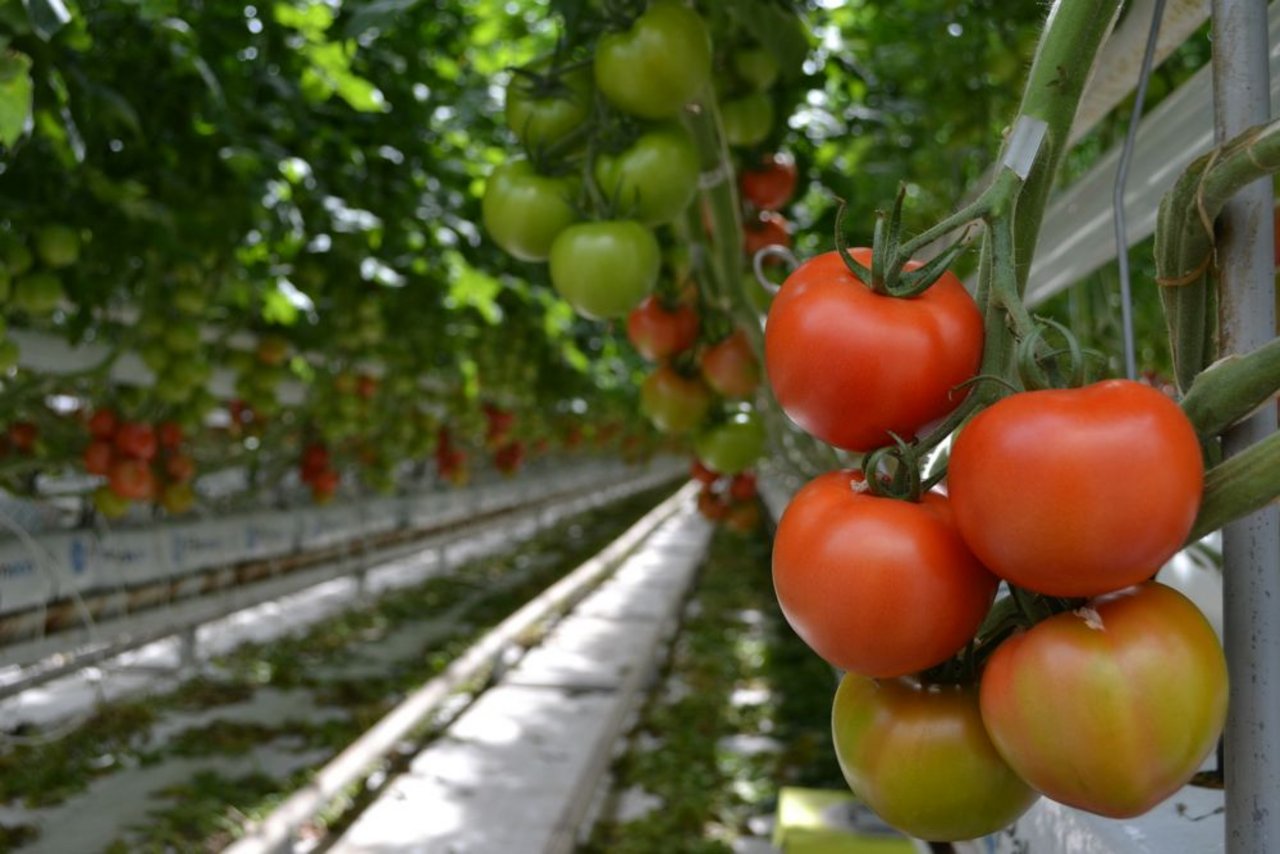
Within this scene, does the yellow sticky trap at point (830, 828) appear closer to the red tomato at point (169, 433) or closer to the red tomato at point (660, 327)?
the red tomato at point (660, 327)

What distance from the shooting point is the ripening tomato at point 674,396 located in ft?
5.54

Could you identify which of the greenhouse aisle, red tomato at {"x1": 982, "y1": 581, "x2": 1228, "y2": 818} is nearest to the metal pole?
red tomato at {"x1": 982, "y1": 581, "x2": 1228, "y2": 818}

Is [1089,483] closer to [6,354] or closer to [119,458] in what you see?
[6,354]

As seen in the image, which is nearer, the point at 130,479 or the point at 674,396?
the point at 674,396

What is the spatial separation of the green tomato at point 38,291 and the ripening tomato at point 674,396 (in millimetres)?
1272


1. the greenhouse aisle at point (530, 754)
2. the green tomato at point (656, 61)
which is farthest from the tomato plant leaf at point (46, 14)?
the greenhouse aisle at point (530, 754)

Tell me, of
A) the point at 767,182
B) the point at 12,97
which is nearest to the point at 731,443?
the point at 767,182

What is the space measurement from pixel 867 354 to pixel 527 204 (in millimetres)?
635

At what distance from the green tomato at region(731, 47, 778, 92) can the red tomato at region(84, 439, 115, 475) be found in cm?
226

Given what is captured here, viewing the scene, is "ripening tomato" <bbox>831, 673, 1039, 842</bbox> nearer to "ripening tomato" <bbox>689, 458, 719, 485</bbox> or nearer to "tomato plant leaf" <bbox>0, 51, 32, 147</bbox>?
"tomato plant leaf" <bbox>0, 51, 32, 147</bbox>

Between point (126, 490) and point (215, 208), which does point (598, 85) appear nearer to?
point (215, 208)

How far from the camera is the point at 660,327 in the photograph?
5.28 ft

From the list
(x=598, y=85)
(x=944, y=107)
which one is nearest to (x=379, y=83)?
(x=944, y=107)

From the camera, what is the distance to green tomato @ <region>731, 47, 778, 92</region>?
137 centimetres
